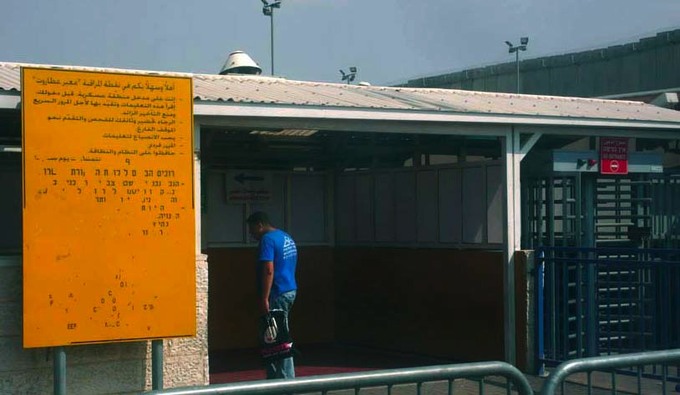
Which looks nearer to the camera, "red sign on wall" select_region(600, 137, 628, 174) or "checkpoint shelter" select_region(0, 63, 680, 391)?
"checkpoint shelter" select_region(0, 63, 680, 391)

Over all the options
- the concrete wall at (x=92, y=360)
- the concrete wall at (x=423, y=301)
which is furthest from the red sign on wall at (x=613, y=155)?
the concrete wall at (x=92, y=360)

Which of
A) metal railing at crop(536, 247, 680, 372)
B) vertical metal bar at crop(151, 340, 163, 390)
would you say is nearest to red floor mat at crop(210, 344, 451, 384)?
metal railing at crop(536, 247, 680, 372)

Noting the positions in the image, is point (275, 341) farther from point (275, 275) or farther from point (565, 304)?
point (565, 304)

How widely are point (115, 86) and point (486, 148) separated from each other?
6695 mm

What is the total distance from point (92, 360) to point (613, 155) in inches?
259

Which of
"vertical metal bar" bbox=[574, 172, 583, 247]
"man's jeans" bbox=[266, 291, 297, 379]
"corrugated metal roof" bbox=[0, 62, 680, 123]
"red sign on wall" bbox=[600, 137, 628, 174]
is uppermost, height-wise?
"corrugated metal roof" bbox=[0, 62, 680, 123]

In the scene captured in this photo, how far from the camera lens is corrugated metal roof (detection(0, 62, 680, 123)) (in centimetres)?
1017

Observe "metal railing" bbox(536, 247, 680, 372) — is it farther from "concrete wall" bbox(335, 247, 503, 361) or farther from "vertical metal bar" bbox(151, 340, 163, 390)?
"vertical metal bar" bbox(151, 340, 163, 390)

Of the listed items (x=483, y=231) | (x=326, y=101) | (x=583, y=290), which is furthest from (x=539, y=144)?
(x=326, y=101)

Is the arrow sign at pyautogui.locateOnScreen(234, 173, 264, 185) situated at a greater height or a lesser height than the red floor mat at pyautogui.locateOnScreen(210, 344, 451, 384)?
greater

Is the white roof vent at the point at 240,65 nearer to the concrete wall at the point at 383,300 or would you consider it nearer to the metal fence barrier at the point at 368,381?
the concrete wall at the point at 383,300

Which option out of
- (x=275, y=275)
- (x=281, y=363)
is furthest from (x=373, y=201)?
Answer: (x=281, y=363)

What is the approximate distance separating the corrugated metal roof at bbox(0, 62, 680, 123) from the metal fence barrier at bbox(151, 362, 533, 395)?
15.2 feet

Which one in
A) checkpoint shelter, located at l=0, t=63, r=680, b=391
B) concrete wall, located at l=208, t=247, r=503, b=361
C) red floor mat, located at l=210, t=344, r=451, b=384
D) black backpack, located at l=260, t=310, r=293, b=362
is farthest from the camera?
concrete wall, located at l=208, t=247, r=503, b=361
